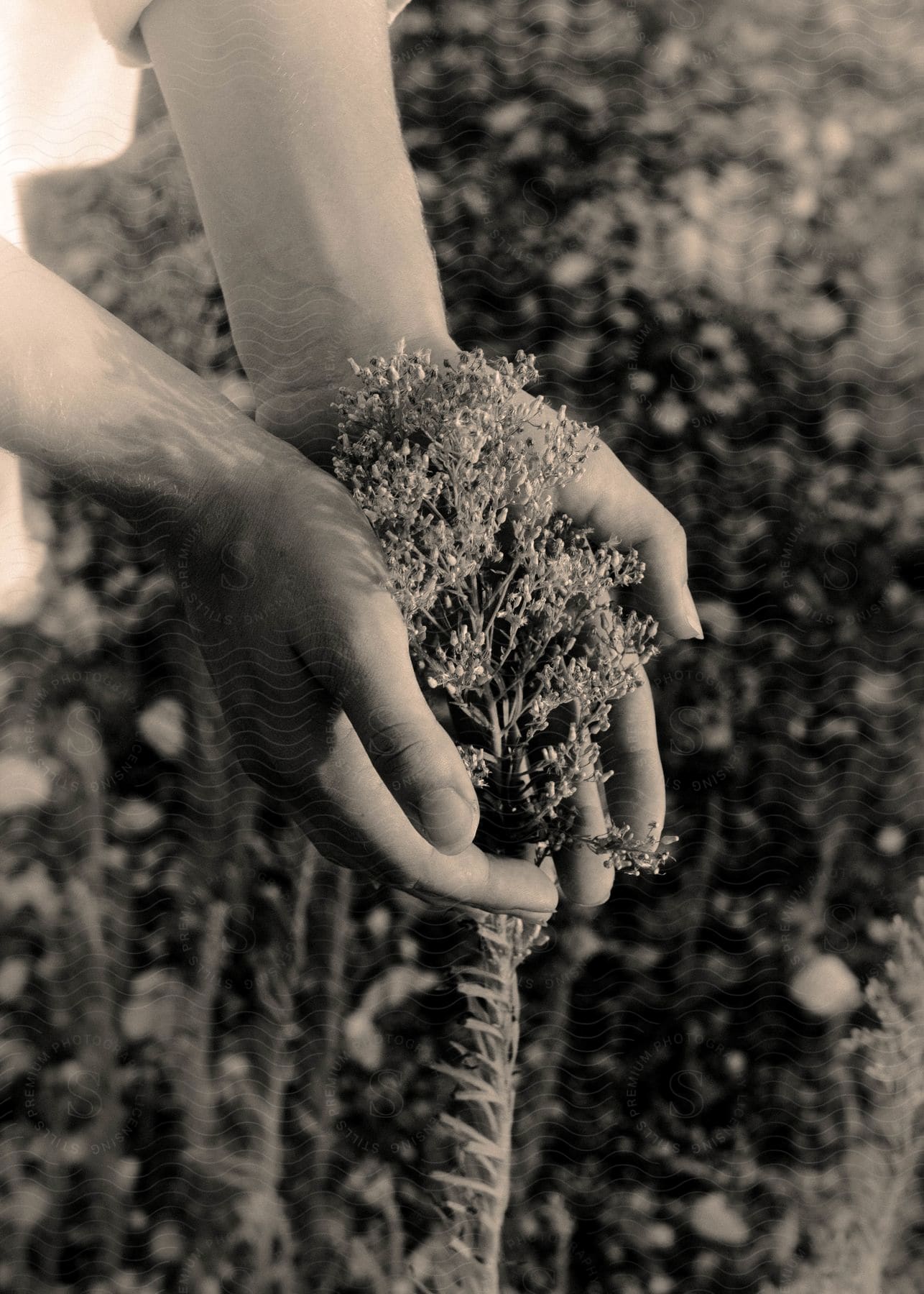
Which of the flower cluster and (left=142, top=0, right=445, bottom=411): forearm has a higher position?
(left=142, top=0, right=445, bottom=411): forearm

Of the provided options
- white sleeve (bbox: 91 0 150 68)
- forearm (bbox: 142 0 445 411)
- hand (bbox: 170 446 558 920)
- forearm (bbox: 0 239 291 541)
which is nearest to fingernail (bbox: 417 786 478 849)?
hand (bbox: 170 446 558 920)

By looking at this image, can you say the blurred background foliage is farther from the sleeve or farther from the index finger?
the index finger

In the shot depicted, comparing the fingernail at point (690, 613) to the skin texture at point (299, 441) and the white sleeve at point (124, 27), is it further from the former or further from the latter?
the white sleeve at point (124, 27)

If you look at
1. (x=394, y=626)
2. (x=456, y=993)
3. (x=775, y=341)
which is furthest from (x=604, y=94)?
(x=456, y=993)

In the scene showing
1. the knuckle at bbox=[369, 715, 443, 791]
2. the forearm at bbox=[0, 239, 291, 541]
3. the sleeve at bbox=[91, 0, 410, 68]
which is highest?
the sleeve at bbox=[91, 0, 410, 68]

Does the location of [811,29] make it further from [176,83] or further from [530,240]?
[176,83]
